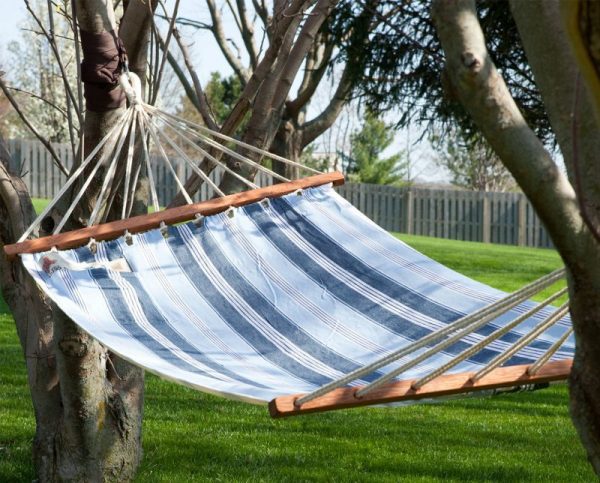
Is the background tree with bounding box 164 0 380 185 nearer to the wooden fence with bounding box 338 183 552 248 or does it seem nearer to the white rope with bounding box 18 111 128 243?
the white rope with bounding box 18 111 128 243

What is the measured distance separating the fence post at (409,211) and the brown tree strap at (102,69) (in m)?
13.6

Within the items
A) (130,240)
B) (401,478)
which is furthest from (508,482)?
(130,240)

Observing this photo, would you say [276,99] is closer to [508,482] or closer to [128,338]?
[128,338]

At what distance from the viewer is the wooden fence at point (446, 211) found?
15.6m

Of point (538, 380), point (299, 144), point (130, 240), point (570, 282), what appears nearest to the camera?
point (570, 282)

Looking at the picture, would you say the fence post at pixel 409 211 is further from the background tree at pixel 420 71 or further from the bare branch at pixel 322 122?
the background tree at pixel 420 71

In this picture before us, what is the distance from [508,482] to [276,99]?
1.42m

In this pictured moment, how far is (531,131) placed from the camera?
1.27 metres

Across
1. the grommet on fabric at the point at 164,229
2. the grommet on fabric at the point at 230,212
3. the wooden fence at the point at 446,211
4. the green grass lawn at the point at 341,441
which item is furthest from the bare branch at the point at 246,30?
the wooden fence at the point at 446,211

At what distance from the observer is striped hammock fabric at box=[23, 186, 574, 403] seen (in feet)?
7.49

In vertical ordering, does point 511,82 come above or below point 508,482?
above

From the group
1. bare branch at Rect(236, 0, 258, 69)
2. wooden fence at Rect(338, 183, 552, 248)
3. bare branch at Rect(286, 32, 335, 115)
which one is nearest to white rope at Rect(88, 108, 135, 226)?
bare branch at Rect(236, 0, 258, 69)

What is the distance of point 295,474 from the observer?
3.12 metres

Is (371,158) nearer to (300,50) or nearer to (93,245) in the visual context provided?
(300,50)
